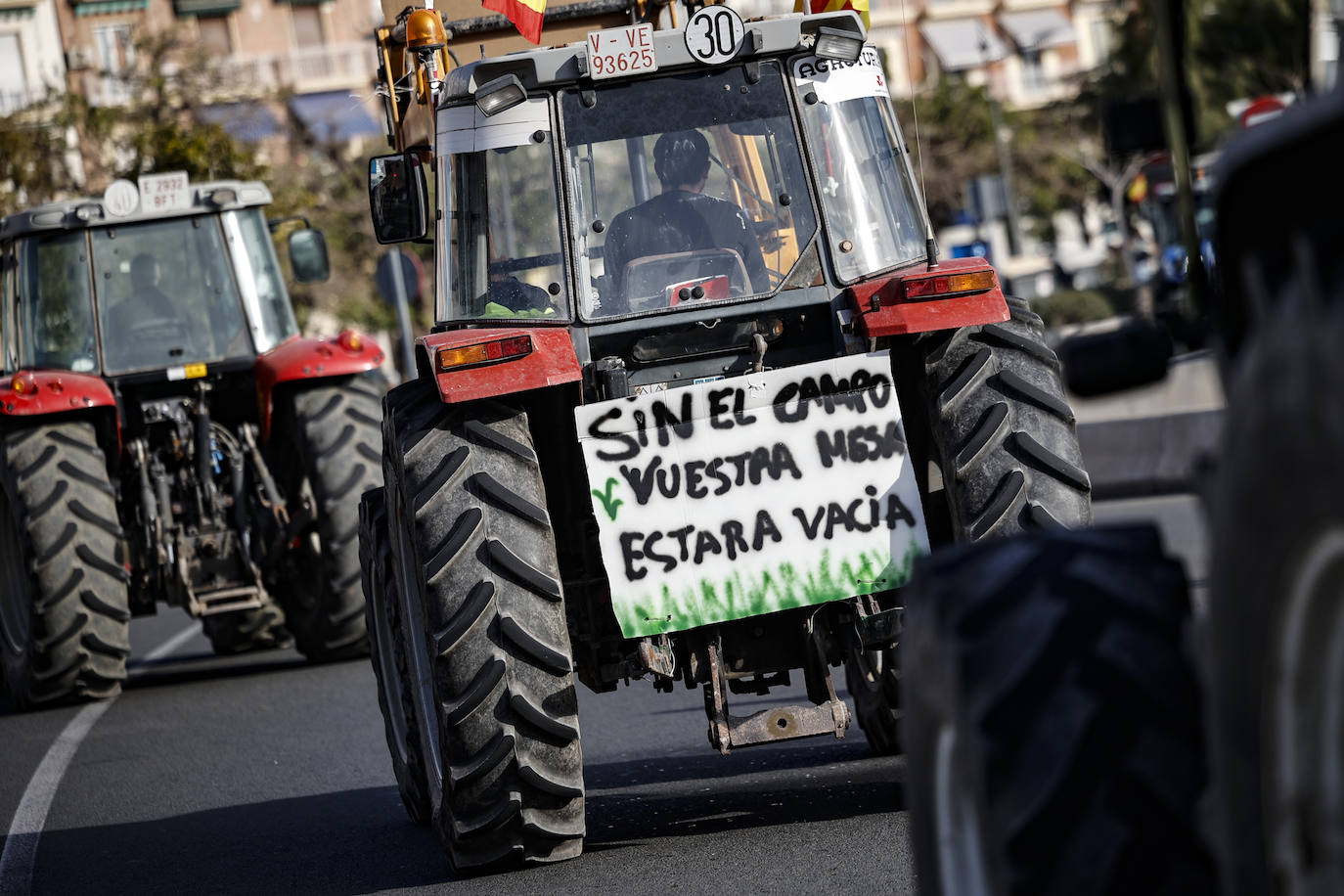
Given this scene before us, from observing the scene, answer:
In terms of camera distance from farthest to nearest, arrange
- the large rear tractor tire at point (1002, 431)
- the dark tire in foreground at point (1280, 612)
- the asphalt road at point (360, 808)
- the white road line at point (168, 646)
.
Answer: the white road line at point (168, 646)
the asphalt road at point (360, 808)
the large rear tractor tire at point (1002, 431)
the dark tire in foreground at point (1280, 612)

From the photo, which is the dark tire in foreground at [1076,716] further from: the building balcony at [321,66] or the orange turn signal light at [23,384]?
the building balcony at [321,66]

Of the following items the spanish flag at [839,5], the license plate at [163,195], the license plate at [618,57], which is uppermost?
the spanish flag at [839,5]

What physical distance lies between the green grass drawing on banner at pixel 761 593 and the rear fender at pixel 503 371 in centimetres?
65

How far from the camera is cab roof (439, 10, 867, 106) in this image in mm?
6426

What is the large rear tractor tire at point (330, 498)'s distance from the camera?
39.3 ft

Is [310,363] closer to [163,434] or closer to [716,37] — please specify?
[163,434]

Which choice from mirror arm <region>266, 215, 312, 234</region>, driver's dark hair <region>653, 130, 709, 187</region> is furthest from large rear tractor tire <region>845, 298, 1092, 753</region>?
mirror arm <region>266, 215, 312, 234</region>

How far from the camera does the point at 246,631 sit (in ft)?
45.5

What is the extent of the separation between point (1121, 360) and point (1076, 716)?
67cm

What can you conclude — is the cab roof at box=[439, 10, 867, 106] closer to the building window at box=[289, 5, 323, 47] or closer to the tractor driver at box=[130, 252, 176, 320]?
the tractor driver at box=[130, 252, 176, 320]

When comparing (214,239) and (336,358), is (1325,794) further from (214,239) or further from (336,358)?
(214,239)

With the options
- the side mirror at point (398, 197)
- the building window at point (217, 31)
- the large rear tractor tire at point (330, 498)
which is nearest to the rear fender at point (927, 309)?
the side mirror at point (398, 197)

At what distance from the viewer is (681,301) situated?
6371mm

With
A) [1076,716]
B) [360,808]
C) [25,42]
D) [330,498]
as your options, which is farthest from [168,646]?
[25,42]
